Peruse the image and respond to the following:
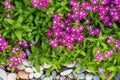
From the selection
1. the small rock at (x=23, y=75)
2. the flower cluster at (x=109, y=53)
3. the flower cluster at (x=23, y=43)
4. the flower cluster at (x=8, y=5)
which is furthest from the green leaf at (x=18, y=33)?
the flower cluster at (x=109, y=53)

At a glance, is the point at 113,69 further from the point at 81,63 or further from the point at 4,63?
the point at 4,63

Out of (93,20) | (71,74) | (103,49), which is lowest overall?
(71,74)

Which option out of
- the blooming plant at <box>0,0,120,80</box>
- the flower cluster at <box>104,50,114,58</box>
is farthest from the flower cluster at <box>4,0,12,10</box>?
the flower cluster at <box>104,50,114,58</box>

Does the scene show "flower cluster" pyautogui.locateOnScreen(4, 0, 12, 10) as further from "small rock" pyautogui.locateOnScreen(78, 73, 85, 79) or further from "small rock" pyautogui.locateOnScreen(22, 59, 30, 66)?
"small rock" pyautogui.locateOnScreen(78, 73, 85, 79)

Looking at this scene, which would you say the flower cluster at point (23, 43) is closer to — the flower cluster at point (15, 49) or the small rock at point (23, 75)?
the flower cluster at point (15, 49)

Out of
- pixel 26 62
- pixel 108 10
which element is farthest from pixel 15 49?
pixel 108 10

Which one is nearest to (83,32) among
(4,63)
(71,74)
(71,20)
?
(71,20)

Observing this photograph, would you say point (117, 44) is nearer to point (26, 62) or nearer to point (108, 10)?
point (108, 10)

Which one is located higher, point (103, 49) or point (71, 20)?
point (71, 20)
